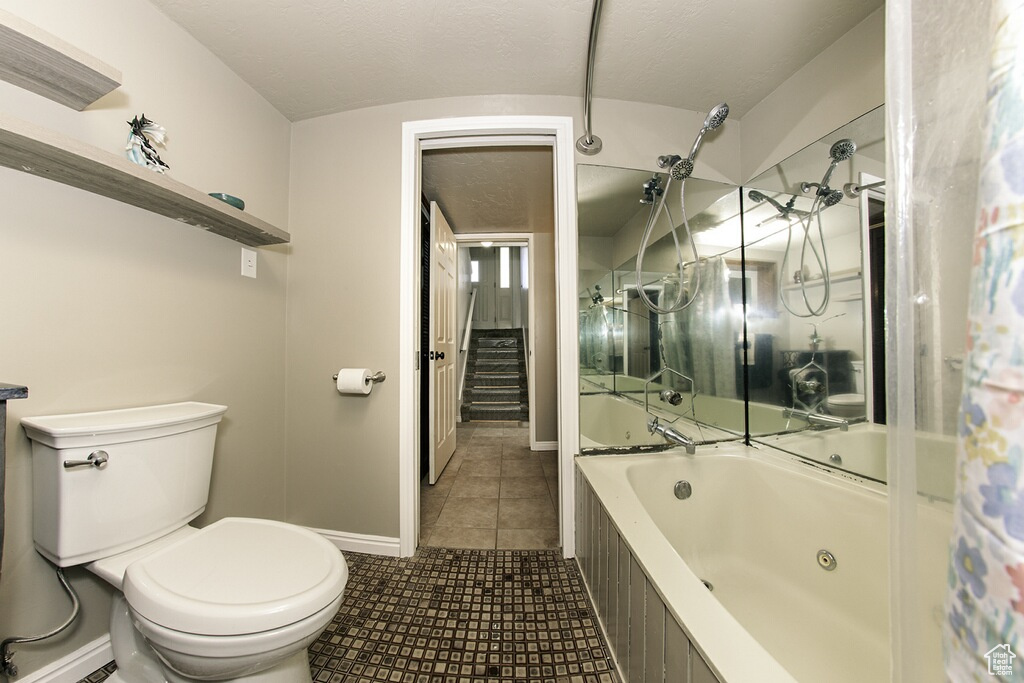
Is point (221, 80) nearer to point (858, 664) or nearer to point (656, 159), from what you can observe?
point (656, 159)

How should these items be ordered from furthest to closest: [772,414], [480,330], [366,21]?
[480,330]
[772,414]
[366,21]

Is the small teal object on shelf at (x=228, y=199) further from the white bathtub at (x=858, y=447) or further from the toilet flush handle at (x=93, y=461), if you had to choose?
the white bathtub at (x=858, y=447)

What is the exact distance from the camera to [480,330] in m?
6.00

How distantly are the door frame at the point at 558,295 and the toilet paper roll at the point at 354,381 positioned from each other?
0.47 feet

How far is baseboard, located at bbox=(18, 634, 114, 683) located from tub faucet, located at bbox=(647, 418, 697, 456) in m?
1.95

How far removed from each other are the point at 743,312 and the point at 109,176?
2399mm

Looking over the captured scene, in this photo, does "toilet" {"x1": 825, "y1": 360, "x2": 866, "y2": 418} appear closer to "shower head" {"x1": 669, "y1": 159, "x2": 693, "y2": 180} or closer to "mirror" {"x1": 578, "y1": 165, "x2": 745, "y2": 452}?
"mirror" {"x1": 578, "y1": 165, "x2": 745, "y2": 452}

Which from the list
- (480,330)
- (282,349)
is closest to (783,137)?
(282,349)

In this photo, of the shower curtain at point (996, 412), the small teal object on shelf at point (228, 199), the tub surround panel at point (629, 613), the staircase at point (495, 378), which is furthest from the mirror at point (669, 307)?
the staircase at point (495, 378)

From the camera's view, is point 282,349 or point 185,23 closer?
point 185,23

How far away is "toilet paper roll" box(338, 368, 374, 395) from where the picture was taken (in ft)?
4.80

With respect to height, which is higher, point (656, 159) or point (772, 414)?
point (656, 159)

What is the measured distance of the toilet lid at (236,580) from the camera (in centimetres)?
67

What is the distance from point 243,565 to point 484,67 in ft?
6.20
